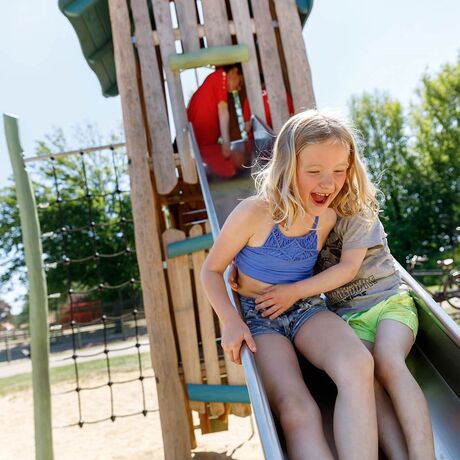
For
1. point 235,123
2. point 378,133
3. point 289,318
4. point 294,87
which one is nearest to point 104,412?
point 235,123

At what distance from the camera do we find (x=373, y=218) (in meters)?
2.29

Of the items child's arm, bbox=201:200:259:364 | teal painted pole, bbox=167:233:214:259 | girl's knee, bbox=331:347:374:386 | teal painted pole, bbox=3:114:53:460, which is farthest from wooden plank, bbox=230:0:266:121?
girl's knee, bbox=331:347:374:386

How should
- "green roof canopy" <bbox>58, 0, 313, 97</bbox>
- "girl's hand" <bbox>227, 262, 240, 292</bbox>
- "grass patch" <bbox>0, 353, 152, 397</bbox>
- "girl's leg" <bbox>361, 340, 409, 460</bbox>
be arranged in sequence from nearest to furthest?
"girl's leg" <bbox>361, 340, 409, 460</bbox> → "girl's hand" <bbox>227, 262, 240, 292</bbox> → "green roof canopy" <bbox>58, 0, 313, 97</bbox> → "grass patch" <bbox>0, 353, 152, 397</bbox>

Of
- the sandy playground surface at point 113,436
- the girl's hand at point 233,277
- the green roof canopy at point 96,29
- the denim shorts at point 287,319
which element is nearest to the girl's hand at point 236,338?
the denim shorts at point 287,319

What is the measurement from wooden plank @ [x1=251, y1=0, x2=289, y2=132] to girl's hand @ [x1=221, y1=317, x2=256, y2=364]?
3066 mm

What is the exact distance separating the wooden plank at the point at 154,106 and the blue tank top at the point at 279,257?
246 cm

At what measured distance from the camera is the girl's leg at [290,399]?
1.73 m

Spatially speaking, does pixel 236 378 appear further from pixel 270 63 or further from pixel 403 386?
pixel 403 386

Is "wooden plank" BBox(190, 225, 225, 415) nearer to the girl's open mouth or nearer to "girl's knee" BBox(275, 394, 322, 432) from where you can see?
the girl's open mouth

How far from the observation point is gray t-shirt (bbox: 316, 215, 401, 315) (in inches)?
89.7

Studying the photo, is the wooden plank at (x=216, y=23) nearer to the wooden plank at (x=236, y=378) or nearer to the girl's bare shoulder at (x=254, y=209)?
the wooden plank at (x=236, y=378)

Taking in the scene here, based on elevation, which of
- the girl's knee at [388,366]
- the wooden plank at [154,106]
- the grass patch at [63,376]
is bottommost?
the grass patch at [63,376]

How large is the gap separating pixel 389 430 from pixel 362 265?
2.30 feet

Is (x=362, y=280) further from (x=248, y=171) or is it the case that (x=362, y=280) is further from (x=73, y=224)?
(x=73, y=224)
